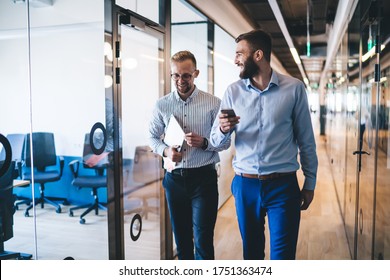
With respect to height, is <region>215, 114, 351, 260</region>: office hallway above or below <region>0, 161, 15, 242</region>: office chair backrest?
below

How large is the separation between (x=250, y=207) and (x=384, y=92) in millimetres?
858

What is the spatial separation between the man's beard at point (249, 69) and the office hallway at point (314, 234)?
2.34 ft

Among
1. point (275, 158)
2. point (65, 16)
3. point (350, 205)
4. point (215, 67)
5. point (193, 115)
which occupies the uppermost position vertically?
point (65, 16)

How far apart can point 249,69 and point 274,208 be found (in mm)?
570

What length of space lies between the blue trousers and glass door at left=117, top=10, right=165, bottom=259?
74cm

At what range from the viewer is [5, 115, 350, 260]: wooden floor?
2.25m

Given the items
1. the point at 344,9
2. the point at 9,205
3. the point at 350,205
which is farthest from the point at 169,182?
the point at 344,9

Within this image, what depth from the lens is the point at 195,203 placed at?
6.40ft

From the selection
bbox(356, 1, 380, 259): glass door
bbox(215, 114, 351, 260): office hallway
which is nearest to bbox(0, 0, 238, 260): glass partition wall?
bbox(215, 114, 351, 260): office hallway

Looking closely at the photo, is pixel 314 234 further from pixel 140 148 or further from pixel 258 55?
pixel 258 55

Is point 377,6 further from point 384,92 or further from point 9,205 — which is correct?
point 9,205

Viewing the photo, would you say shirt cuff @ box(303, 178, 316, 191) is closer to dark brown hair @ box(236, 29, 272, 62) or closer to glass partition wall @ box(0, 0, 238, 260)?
dark brown hair @ box(236, 29, 272, 62)

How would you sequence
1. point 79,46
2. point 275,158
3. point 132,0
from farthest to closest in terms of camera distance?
point 79,46
point 132,0
point 275,158

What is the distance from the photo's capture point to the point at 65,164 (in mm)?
4266
